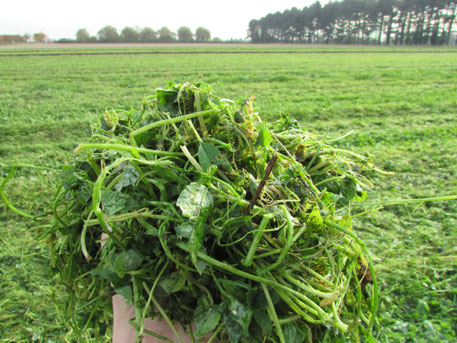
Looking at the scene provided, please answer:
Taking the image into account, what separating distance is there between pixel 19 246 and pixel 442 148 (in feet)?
21.4

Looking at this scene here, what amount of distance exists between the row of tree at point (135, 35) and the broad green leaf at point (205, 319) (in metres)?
61.5

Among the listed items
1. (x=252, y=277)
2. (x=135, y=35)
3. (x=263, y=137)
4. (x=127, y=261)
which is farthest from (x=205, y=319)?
(x=135, y=35)

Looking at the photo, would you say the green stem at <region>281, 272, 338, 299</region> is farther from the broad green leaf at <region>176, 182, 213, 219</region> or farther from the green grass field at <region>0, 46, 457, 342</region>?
the green grass field at <region>0, 46, 457, 342</region>

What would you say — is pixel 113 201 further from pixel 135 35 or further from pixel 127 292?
pixel 135 35

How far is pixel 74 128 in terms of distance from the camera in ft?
21.6

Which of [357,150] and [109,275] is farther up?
[109,275]

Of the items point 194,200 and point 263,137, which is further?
point 263,137

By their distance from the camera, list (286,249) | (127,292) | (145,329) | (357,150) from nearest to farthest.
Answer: (286,249)
(127,292)
(145,329)
(357,150)

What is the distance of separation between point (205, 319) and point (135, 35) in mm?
66867

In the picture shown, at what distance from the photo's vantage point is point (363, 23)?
69.8m

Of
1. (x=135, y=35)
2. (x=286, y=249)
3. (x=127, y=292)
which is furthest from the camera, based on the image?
(x=135, y=35)

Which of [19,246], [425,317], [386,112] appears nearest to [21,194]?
[19,246]

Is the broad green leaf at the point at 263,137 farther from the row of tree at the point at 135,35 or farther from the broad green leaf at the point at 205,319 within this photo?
the row of tree at the point at 135,35

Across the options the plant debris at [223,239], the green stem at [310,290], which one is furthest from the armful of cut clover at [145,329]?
the green stem at [310,290]
